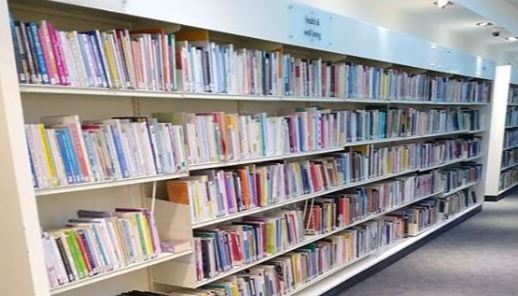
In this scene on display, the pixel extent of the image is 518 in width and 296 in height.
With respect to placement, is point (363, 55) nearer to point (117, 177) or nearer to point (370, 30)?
point (370, 30)

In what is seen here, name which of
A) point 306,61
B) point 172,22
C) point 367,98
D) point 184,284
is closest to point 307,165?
point 306,61

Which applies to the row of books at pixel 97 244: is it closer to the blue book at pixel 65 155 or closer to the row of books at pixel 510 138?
the blue book at pixel 65 155

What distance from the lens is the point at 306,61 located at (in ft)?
9.90

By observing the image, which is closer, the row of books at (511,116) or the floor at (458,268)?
the floor at (458,268)

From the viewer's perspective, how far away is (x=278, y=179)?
2.82 metres

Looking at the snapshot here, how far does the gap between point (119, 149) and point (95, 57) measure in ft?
Result: 1.32

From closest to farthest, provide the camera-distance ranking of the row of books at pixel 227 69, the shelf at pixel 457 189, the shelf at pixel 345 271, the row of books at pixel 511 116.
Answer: the row of books at pixel 227 69 → the shelf at pixel 345 271 → the shelf at pixel 457 189 → the row of books at pixel 511 116

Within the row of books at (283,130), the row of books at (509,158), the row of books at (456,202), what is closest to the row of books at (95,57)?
the row of books at (283,130)

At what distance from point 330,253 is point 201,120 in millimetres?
1740

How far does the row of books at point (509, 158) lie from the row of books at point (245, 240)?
5.75 meters

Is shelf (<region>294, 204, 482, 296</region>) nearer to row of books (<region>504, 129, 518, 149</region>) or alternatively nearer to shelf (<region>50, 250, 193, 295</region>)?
shelf (<region>50, 250, 193, 295</region>)

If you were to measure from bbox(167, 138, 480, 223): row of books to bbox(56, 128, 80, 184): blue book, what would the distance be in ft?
2.06

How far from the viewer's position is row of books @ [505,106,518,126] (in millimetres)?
7223

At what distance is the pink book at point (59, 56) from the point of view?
5.34ft
